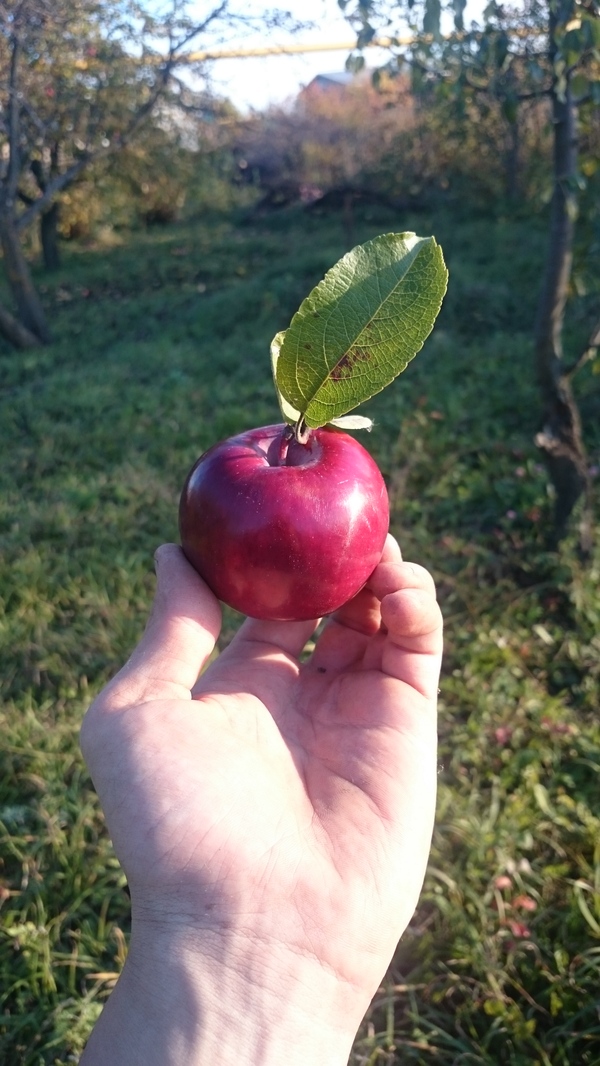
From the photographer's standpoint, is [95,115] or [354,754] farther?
[95,115]

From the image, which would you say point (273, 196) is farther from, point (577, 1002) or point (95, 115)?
point (577, 1002)

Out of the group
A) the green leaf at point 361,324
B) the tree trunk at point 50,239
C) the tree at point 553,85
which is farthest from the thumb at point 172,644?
the tree trunk at point 50,239

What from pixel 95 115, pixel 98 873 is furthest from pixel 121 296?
pixel 98 873

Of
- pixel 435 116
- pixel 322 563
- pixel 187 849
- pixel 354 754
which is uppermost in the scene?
pixel 435 116

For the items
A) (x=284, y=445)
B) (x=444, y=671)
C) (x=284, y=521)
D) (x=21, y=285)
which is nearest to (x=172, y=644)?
(x=284, y=521)

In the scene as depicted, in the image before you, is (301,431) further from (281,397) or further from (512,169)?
(512,169)

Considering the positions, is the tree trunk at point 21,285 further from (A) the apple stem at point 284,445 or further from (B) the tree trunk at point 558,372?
(A) the apple stem at point 284,445
